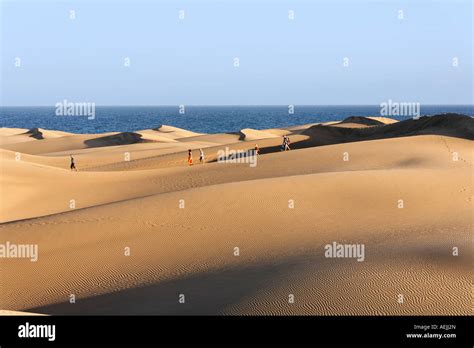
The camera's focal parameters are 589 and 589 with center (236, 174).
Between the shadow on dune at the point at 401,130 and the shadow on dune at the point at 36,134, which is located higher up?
the shadow on dune at the point at 401,130

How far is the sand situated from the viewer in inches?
319

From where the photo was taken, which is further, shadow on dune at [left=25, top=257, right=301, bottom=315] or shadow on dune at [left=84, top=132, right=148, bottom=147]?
shadow on dune at [left=84, top=132, right=148, bottom=147]

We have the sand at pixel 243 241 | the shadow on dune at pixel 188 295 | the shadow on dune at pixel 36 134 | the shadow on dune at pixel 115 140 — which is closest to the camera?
the sand at pixel 243 241

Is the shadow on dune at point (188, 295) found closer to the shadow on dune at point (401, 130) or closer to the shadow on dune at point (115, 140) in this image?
the shadow on dune at point (401, 130)

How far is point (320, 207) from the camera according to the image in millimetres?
13961

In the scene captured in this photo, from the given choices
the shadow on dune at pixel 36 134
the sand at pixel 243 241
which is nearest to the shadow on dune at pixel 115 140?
the shadow on dune at pixel 36 134

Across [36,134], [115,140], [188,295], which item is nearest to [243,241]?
[188,295]

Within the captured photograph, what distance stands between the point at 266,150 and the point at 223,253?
914 inches

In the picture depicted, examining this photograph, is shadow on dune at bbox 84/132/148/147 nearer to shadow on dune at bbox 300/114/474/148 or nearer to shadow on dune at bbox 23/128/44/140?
shadow on dune at bbox 23/128/44/140

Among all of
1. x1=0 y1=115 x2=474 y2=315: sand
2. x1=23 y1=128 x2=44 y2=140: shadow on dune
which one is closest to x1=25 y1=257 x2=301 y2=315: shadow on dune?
x1=0 y1=115 x2=474 y2=315: sand

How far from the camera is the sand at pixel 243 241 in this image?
8.11m

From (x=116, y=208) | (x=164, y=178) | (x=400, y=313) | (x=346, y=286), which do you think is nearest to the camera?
(x=400, y=313)
